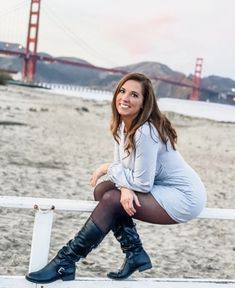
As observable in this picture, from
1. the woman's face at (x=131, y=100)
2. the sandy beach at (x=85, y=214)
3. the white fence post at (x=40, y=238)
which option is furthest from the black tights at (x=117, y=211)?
the sandy beach at (x=85, y=214)

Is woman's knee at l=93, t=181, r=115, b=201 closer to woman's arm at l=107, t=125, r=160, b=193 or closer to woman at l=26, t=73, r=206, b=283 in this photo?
woman at l=26, t=73, r=206, b=283

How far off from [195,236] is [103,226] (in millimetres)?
2665

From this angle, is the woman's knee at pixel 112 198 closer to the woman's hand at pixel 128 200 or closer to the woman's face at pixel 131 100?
the woman's hand at pixel 128 200

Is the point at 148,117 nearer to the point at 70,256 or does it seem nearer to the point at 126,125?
the point at 126,125

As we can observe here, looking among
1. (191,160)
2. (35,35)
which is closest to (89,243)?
(191,160)

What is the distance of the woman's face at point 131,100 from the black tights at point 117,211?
12.0 inches

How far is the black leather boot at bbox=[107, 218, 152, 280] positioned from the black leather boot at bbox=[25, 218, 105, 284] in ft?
0.30

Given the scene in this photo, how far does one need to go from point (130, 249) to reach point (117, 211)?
0.62 ft

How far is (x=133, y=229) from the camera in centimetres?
209

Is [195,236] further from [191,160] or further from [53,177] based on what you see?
[191,160]

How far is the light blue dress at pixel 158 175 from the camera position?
1979mm

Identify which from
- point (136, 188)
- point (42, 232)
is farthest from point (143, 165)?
point (42, 232)

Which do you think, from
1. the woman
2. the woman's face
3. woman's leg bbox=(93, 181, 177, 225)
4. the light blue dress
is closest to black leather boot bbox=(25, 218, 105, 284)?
the woman

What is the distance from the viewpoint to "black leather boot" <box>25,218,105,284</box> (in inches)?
79.1
